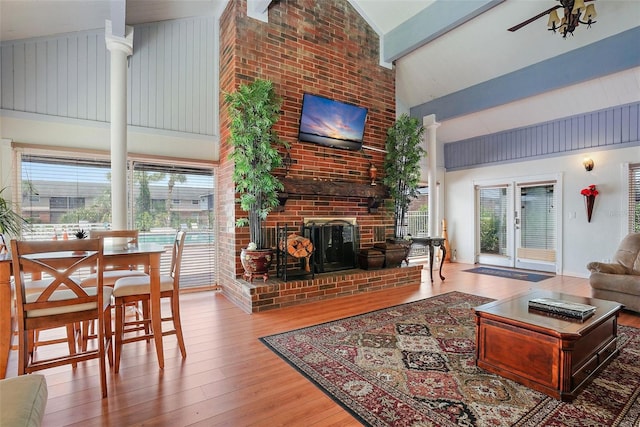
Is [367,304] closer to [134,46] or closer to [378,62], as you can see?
[378,62]

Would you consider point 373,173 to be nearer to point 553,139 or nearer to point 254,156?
point 254,156

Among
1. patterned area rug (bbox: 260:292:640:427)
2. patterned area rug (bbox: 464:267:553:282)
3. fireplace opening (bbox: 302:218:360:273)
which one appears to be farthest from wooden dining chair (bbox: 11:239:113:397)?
patterned area rug (bbox: 464:267:553:282)

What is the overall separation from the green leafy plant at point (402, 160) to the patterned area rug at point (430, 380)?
2.43 m

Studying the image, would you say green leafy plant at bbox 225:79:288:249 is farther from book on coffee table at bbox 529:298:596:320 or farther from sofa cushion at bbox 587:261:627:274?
sofa cushion at bbox 587:261:627:274

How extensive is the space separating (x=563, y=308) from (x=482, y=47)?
4.53 metres

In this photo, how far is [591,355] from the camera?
6.88 ft

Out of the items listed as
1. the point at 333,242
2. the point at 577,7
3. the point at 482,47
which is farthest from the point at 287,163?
the point at 482,47

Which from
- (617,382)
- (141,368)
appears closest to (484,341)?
(617,382)

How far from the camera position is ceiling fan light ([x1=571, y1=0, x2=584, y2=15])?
3086 millimetres

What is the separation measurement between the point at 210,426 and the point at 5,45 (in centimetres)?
441

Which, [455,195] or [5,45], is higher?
[5,45]

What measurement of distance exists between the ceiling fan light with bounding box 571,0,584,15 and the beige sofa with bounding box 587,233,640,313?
9.04 feet

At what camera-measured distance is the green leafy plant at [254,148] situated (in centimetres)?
371

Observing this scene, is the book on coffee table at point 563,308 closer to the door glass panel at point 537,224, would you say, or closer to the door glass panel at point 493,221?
the door glass panel at point 537,224
